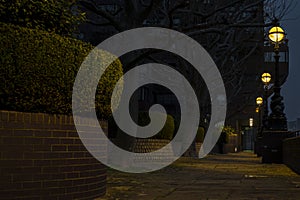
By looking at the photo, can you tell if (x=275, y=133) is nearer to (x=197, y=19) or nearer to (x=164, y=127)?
(x=164, y=127)

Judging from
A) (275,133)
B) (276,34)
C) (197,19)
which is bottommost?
(275,133)

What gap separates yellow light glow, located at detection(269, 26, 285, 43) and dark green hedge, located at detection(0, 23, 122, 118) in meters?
14.5

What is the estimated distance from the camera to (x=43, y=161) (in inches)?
263

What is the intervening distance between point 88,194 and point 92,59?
2.13 m

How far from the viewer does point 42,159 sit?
21.9 ft

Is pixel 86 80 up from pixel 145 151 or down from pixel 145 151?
up

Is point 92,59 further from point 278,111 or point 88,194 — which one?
point 278,111

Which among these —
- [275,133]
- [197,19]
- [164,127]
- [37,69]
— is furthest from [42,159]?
[197,19]

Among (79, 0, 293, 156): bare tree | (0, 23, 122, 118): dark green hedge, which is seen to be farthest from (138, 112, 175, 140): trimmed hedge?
(0, 23, 122, 118): dark green hedge

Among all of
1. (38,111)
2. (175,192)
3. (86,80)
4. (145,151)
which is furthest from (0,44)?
(145,151)

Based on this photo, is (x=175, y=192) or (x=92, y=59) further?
(x=175, y=192)

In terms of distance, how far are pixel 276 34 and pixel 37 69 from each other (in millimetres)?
15563

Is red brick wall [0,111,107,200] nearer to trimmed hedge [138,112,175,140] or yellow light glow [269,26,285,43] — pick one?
trimmed hedge [138,112,175,140]

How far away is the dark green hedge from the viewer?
249 inches
